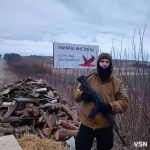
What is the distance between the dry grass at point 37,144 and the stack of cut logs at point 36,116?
0.22m

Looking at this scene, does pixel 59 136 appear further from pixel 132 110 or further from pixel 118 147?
pixel 132 110

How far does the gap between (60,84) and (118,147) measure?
4.40 meters

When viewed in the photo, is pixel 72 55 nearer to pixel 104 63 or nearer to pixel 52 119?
pixel 52 119

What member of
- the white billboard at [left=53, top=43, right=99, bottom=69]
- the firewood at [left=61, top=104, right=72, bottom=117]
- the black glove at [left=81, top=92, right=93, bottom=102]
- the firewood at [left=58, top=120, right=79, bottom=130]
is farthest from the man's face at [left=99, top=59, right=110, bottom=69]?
the white billboard at [left=53, top=43, right=99, bottom=69]

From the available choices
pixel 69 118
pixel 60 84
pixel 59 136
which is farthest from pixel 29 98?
pixel 60 84

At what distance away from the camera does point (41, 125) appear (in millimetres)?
4875

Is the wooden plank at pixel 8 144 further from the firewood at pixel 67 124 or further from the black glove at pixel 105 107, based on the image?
the firewood at pixel 67 124

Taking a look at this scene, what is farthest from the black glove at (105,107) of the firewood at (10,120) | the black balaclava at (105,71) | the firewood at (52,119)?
the firewood at (10,120)

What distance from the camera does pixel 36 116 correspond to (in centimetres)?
490

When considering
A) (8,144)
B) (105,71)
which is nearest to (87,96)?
(105,71)

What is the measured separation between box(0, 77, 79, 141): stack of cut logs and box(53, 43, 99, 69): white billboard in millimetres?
3341

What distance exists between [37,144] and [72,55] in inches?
239

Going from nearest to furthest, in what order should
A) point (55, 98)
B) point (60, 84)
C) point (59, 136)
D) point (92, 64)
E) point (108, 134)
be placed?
point (108, 134)
point (59, 136)
point (55, 98)
point (60, 84)
point (92, 64)

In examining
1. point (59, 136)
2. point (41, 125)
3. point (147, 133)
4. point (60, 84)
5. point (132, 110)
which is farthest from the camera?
point (60, 84)
